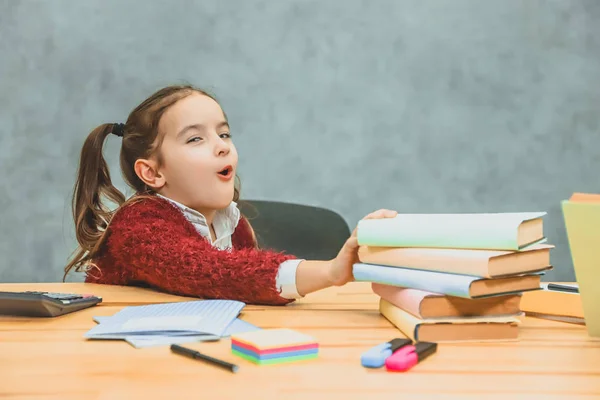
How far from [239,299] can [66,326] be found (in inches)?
10.8

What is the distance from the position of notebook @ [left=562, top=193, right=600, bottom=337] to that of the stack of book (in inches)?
2.0

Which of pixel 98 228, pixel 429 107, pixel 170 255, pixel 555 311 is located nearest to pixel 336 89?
pixel 429 107

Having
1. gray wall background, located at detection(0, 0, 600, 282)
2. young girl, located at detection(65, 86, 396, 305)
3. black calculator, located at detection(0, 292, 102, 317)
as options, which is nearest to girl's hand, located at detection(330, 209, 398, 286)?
young girl, located at detection(65, 86, 396, 305)

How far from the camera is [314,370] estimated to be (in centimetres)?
65

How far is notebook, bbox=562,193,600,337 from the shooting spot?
0.71 meters

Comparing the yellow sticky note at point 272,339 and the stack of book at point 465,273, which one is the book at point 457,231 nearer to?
the stack of book at point 465,273

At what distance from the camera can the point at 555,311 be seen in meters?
0.94

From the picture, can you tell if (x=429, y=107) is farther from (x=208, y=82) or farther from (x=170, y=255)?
(x=170, y=255)

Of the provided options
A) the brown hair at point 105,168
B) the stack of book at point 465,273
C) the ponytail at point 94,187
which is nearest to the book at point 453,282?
the stack of book at point 465,273

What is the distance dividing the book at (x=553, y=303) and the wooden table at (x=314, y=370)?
38 millimetres

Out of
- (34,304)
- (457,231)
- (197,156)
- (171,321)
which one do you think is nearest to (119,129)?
(197,156)

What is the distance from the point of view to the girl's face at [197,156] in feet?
4.28

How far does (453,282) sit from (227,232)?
776mm

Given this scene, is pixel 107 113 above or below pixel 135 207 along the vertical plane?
above
